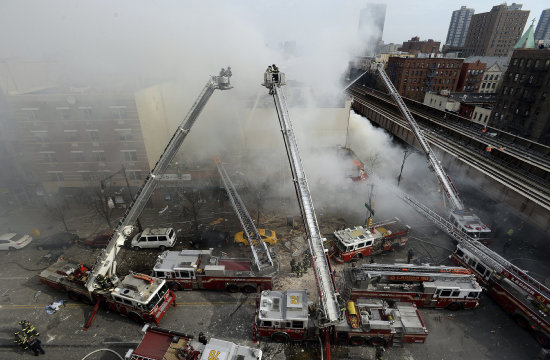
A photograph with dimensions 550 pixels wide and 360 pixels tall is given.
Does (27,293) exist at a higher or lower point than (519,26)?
lower

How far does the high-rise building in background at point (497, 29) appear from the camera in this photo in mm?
75062

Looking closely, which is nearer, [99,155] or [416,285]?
[416,285]

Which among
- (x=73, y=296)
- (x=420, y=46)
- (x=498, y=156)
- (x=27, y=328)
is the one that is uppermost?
(x=420, y=46)

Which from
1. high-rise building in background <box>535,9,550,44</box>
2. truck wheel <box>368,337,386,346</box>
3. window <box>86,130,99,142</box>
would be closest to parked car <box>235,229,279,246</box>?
truck wheel <box>368,337,386,346</box>

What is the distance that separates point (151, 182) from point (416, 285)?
12.0 metres

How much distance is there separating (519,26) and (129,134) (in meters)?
104

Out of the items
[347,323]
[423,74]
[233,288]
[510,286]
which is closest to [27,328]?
[233,288]

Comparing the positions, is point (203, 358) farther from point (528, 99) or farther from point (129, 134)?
point (528, 99)

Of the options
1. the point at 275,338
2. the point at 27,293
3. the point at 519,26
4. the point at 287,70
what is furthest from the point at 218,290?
the point at 519,26

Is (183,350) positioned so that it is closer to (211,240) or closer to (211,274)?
(211,274)

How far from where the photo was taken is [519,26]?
75.9 m

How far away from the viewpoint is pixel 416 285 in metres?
11.8

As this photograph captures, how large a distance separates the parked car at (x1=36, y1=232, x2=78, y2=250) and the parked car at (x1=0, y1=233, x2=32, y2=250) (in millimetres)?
665

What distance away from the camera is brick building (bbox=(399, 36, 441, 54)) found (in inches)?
3526
